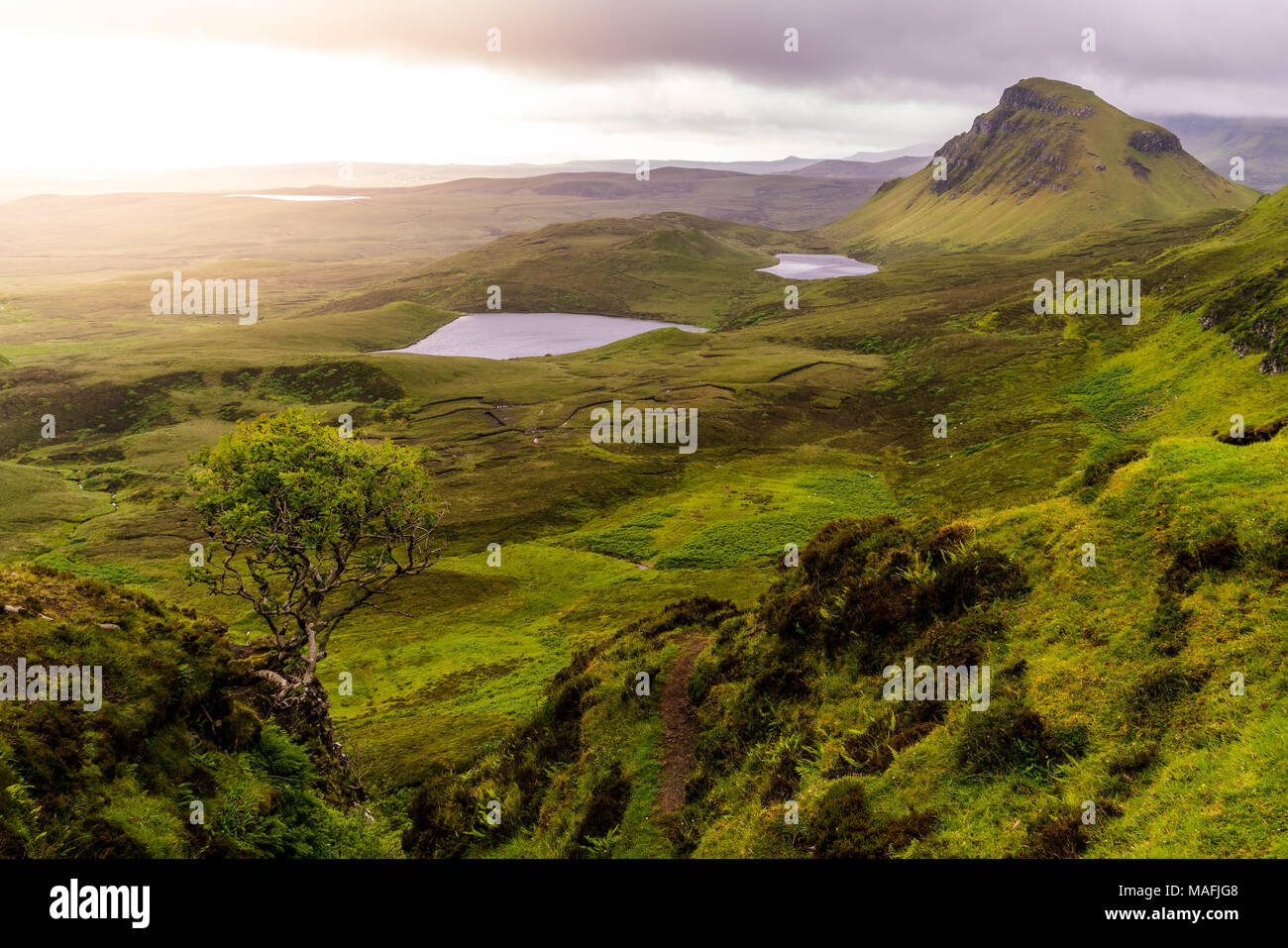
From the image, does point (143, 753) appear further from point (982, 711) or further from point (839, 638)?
point (982, 711)

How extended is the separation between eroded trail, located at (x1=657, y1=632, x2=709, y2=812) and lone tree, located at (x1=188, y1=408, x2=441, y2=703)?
47.3ft

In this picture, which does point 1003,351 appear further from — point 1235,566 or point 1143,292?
point 1235,566

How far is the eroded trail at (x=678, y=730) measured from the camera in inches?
893

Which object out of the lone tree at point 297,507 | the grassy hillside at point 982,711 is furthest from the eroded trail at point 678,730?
the lone tree at point 297,507

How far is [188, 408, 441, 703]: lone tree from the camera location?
1195 inches

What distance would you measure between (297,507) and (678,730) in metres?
20.8

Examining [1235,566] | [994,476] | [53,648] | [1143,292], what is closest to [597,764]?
[53,648]

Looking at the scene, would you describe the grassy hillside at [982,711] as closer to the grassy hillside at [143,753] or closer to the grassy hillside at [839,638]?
the grassy hillside at [839,638]

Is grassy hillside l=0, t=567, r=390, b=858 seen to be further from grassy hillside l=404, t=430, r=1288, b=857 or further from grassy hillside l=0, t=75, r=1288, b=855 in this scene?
grassy hillside l=404, t=430, r=1288, b=857

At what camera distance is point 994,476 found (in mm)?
87000

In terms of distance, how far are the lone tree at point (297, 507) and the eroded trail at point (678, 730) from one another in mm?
14427

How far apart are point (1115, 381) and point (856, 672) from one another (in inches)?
4723

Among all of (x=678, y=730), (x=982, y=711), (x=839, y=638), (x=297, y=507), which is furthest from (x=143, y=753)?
(x=982, y=711)
